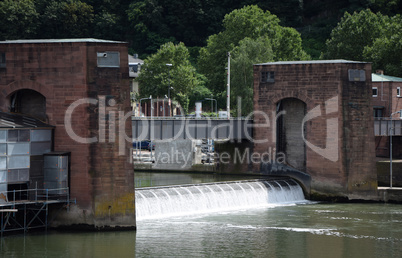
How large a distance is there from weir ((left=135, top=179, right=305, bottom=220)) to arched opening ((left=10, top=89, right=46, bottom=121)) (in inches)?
316

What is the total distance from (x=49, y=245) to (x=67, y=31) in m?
101

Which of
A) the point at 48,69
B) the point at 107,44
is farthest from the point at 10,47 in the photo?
the point at 107,44

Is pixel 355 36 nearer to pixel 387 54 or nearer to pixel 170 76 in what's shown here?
pixel 387 54

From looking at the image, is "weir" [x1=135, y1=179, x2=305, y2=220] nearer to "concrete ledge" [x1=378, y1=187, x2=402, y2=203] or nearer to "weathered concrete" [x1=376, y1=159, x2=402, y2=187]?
"concrete ledge" [x1=378, y1=187, x2=402, y2=203]

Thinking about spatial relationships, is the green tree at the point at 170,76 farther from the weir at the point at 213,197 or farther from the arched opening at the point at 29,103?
the arched opening at the point at 29,103

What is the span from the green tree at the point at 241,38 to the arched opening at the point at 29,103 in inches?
2393

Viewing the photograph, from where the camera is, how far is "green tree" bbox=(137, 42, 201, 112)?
105750 mm

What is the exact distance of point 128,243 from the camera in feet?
134

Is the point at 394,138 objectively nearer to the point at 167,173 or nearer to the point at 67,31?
the point at 167,173

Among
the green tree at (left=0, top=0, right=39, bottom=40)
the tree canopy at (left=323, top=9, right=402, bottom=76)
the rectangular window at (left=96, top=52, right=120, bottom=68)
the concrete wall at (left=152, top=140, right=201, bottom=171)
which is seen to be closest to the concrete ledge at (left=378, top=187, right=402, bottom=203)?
the concrete wall at (left=152, top=140, right=201, bottom=171)

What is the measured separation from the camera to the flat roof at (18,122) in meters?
41.4

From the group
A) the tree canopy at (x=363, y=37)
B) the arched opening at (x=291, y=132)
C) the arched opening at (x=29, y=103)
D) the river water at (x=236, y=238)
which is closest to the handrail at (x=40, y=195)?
the river water at (x=236, y=238)

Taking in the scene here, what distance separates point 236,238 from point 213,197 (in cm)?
1053

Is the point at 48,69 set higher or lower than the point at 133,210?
higher
